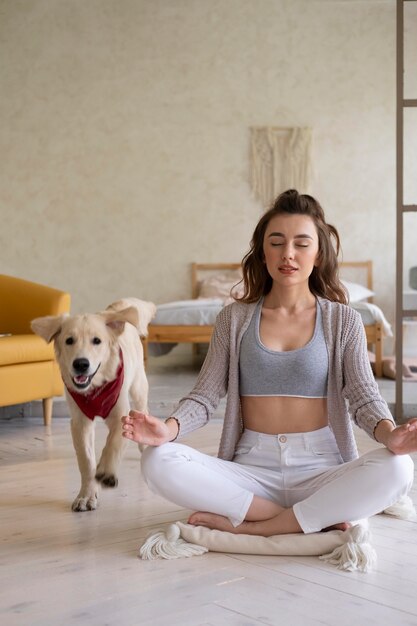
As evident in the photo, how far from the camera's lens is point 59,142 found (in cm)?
679

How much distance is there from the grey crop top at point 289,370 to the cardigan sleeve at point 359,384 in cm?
6

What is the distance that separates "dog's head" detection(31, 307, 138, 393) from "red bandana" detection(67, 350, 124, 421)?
20mm

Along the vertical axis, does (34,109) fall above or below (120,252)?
above

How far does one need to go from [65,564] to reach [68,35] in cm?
561

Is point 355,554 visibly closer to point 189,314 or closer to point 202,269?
point 189,314

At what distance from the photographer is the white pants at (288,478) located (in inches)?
75.3

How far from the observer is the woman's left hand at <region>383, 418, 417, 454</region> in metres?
1.83

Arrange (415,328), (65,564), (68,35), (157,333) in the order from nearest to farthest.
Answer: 1. (65,564)
2. (415,328)
3. (157,333)
4. (68,35)

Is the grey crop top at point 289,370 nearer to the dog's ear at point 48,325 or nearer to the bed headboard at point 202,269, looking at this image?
the dog's ear at point 48,325

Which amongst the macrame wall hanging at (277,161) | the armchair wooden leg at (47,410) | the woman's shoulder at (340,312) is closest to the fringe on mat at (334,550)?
the woman's shoulder at (340,312)

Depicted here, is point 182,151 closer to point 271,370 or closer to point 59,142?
point 59,142

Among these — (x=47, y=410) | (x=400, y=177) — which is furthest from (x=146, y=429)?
(x=400, y=177)

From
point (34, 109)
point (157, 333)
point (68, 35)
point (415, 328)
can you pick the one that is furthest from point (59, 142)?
point (415, 328)

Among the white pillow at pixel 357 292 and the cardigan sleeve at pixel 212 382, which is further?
the white pillow at pixel 357 292
